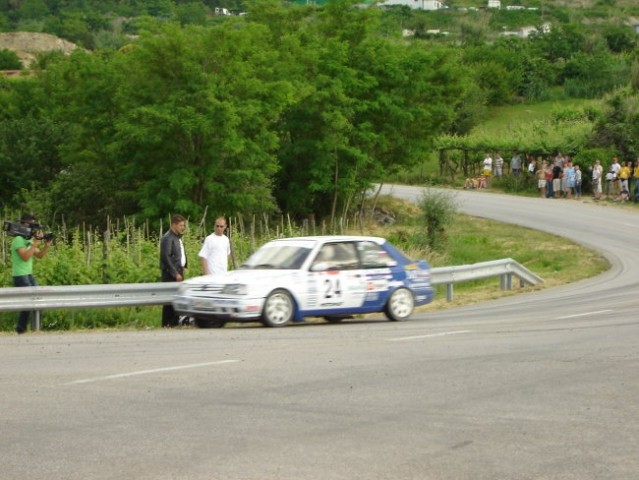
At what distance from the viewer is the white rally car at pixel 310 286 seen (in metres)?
18.4

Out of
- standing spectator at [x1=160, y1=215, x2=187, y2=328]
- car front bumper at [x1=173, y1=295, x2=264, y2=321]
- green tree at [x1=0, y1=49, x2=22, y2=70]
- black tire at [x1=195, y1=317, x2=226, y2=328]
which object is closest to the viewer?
car front bumper at [x1=173, y1=295, x2=264, y2=321]

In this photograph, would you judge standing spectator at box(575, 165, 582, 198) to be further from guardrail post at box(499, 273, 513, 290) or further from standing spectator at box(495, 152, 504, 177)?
guardrail post at box(499, 273, 513, 290)

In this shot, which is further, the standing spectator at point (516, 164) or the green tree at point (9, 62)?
the green tree at point (9, 62)

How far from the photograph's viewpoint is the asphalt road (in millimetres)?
8672

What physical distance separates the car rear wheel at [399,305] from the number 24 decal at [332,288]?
1050 mm

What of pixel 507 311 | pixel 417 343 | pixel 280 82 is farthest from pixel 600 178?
pixel 417 343

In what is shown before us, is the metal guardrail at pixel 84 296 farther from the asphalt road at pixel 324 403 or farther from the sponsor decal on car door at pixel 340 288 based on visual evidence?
the sponsor decal on car door at pixel 340 288

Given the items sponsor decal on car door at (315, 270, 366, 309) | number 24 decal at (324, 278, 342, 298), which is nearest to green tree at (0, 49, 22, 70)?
sponsor decal on car door at (315, 270, 366, 309)

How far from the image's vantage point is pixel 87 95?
4553 cm

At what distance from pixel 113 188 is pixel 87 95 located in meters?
3.56

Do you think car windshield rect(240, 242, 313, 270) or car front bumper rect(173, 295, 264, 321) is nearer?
car front bumper rect(173, 295, 264, 321)

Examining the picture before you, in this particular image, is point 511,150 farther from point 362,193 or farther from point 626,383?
point 626,383

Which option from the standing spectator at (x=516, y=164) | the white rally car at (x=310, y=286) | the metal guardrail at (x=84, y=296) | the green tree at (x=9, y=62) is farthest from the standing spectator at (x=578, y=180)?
the green tree at (x=9, y=62)

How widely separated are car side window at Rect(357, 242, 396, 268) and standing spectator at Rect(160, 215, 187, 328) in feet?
9.31
